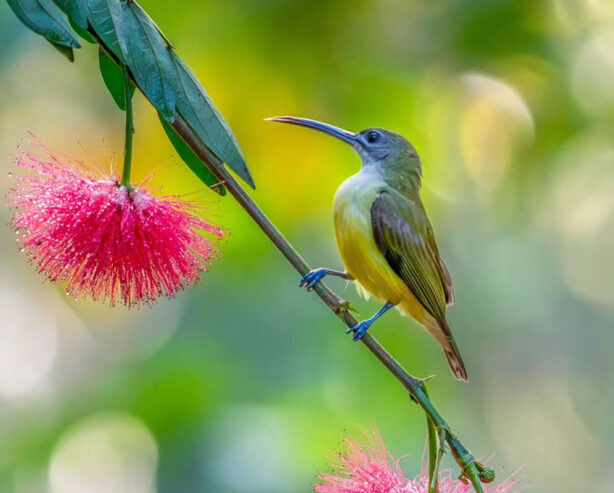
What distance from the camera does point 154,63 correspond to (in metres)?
2.15

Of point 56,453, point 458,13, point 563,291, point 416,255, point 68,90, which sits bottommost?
point 563,291

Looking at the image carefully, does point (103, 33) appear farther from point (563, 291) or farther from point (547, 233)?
point (563, 291)

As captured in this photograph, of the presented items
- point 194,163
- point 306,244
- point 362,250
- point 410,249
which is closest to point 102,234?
point 194,163

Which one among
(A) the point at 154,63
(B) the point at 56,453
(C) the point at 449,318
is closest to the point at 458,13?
(C) the point at 449,318

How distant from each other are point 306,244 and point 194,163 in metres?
2.72

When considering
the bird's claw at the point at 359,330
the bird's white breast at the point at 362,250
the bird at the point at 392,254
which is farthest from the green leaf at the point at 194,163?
the bird's white breast at the point at 362,250

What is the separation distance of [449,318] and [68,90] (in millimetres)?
2737

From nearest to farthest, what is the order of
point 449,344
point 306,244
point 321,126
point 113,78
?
point 113,78
point 449,344
point 321,126
point 306,244

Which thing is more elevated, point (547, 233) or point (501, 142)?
point (501, 142)

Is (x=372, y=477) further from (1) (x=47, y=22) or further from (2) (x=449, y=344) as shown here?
(1) (x=47, y=22)

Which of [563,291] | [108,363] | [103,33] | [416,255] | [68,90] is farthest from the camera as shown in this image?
[563,291]

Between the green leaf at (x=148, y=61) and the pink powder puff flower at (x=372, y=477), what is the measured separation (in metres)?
0.97

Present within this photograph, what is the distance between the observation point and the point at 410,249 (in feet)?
10.2

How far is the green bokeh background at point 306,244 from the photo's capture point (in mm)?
4418
